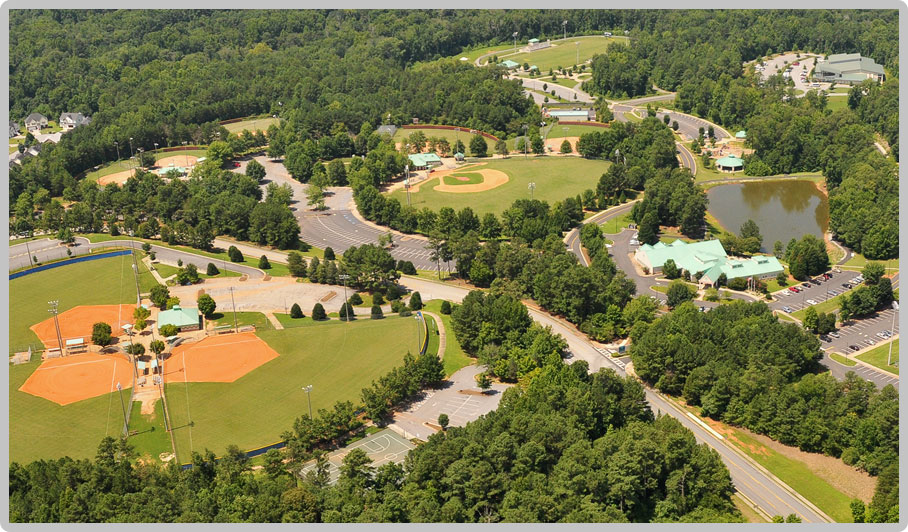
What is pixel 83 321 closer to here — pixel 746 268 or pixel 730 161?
pixel 746 268

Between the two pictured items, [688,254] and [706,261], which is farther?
[688,254]

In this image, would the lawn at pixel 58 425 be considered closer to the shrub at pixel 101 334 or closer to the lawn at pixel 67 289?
the shrub at pixel 101 334

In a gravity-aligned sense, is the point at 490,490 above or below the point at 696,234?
below

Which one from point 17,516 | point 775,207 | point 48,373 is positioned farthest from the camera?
point 775,207

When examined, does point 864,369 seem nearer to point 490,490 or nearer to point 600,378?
point 600,378

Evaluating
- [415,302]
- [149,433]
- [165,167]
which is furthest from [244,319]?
[165,167]

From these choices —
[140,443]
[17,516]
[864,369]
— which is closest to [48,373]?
[140,443]

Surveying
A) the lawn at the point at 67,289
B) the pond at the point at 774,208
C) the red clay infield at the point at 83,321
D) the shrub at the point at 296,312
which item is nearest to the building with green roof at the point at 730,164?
the pond at the point at 774,208
